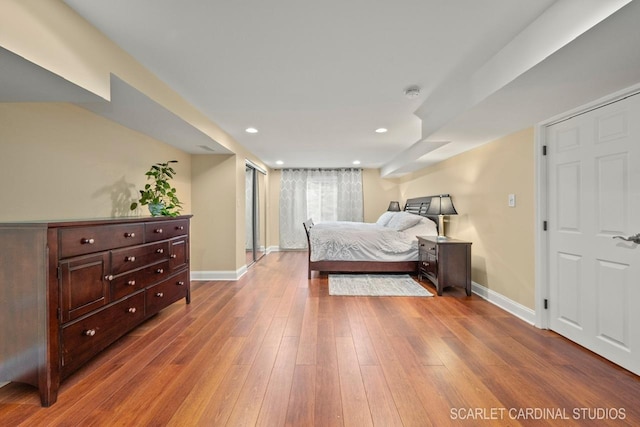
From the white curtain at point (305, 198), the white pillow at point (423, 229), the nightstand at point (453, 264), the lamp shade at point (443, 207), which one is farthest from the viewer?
the white curtain at point (305, 198)

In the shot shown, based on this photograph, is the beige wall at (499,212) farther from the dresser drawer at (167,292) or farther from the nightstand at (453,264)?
the dresser drawer at (167,292)

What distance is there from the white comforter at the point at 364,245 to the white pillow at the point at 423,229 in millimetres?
53

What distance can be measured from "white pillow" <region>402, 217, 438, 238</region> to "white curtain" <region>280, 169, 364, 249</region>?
2.86 m

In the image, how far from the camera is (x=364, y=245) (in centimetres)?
451

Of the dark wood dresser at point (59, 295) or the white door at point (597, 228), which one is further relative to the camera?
the white door at point (597, 228)

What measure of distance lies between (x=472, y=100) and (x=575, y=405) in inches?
84.1

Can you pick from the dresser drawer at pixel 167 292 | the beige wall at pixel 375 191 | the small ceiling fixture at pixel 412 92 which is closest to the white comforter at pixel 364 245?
the dresser drawer at pixel 167 292

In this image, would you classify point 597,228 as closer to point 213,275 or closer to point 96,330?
point 96,330

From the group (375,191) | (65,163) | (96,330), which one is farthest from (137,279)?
(375,191)

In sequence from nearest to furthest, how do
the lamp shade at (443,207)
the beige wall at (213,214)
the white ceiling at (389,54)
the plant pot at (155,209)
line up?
the white ceiling at (389,54)
the plant pot at (155,209)
the lamp shade at (443,207)
the beige wall at (213,214)

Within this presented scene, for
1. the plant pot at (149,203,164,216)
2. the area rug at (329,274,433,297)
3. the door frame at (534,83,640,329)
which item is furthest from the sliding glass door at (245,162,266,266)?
the door frame at (534,83,640,329)

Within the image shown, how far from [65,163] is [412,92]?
3.11 meters

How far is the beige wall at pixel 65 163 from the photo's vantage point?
191 centimetres

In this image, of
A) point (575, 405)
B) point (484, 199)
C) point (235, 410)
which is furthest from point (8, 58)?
point (484, 199)
